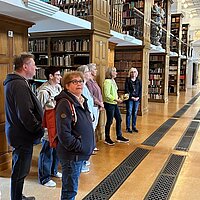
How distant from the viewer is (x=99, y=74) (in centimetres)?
543

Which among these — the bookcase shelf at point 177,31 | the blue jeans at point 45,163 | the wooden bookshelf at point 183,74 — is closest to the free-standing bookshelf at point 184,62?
the wooden bookshelf at point 183,74

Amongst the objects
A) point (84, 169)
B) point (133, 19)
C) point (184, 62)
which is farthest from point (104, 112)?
point (184, 62)

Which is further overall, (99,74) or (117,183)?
(99,74)

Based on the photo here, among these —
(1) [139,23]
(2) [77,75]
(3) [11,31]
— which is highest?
(1) [139,23]

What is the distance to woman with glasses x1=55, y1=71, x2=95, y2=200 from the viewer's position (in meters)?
2.00

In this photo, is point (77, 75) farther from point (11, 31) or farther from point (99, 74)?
point (99, 74)

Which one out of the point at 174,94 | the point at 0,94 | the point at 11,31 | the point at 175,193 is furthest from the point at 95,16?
the point at 174,94

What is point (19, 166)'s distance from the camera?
247 centimetres

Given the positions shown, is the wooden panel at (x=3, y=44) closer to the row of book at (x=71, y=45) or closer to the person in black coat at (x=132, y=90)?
the row of book at (x=71, y=45)

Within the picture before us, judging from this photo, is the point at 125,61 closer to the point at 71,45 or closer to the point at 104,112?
the point at 71,45

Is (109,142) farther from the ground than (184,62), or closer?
closer

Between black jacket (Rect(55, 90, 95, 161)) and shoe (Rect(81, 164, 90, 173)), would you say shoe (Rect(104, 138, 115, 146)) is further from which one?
black jacket (Rect(55, 90, 95, 161))

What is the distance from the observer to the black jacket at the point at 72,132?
2.00m

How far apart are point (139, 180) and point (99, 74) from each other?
99.5 inches
